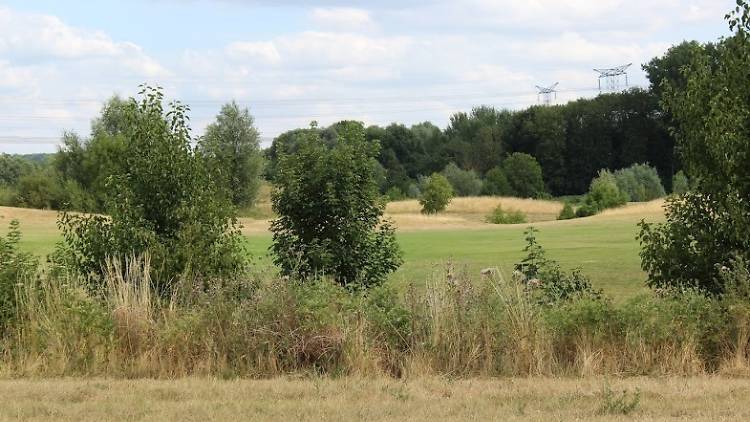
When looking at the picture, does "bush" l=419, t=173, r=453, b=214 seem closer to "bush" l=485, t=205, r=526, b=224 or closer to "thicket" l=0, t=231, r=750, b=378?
"bush" l=485, t=205, r=526, b=224

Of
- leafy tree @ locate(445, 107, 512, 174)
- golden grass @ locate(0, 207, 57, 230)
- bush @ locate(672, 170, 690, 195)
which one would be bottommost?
golden grass @ locate(0, 207, 57, 230)

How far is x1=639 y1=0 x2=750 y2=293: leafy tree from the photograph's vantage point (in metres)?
11.1

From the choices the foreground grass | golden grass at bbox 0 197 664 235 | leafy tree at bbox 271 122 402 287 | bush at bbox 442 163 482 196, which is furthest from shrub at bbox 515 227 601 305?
bush at bbox 442 163 482 196

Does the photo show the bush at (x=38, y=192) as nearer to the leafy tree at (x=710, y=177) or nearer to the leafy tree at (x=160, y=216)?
the leafy tree at (x=160, y=216)

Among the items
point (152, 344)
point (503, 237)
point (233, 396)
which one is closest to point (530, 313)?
point (233, 396)

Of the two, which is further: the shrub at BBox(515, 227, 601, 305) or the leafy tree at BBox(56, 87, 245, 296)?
the leafy tree at BBox(56, 87, 245, 296)

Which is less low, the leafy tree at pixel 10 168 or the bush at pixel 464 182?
the leafy tree at pixel 10 168

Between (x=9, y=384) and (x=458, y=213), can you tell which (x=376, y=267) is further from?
(x=458, y=213)

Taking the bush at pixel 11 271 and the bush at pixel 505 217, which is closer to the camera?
the bush at pixel 11 271

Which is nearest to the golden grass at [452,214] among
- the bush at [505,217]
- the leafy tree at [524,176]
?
the bush at [505,217]

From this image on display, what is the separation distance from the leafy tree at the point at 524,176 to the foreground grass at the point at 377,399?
105 m

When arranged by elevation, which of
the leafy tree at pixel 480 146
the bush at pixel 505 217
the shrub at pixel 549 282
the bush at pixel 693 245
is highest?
the leafy tree at pixel 480 146

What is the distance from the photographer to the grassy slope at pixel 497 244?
26.0 m

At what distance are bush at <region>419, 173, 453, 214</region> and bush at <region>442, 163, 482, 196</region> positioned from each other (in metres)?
19.4
